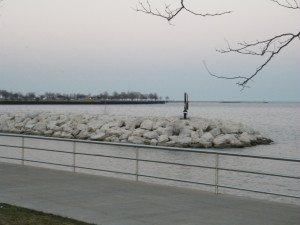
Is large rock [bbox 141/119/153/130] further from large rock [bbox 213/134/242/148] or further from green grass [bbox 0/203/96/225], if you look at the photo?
green grass [bbox 0/203/96/225]

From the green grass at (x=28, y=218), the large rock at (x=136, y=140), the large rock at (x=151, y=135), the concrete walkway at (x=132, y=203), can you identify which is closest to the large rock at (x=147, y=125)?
the large rock at (x=151, y=135)

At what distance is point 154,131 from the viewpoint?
37.2 m

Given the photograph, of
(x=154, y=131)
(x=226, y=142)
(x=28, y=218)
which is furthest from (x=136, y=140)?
(x=28, y=218)

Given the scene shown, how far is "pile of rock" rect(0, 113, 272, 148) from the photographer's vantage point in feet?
116

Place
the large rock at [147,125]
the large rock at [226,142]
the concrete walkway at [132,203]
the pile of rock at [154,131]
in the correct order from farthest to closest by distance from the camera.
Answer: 1. the large rock at [147,125]
2. the pile of rock at [154,131]
3. the large rock at [226,142]
4. the concrete walkway at [132,203]

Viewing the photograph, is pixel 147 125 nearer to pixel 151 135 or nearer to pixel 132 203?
pixel 151 135

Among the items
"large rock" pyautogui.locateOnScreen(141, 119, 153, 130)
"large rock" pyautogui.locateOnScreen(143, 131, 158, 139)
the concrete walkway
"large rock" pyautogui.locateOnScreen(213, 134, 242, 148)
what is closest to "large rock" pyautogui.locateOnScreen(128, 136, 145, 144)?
"large rock" pyautogui.locateOnScreen(143, 131, 158, 139)

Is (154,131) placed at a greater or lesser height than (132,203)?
lesser

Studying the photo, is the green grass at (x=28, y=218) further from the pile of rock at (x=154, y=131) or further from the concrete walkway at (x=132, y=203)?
the pile of rock at (x=154, y=131)

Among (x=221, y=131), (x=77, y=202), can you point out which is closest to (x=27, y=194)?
(x=77, y=202)

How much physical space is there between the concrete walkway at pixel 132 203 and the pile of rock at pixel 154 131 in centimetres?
2409

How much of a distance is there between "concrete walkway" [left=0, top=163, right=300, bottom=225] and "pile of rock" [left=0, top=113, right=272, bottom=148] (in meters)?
24.1

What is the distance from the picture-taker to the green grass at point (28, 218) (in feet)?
23.1

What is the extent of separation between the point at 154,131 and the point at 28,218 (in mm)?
29993
